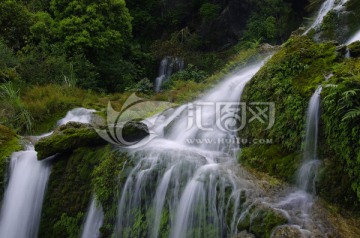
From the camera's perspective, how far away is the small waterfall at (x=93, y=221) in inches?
257

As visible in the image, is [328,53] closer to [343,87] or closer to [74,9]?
[343,87]

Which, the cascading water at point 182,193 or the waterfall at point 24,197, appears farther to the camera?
the waterfall at point 24,197

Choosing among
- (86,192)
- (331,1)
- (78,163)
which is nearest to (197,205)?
(86,192)

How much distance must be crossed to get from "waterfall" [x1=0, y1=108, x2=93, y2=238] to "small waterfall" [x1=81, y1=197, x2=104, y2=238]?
51.4 inches

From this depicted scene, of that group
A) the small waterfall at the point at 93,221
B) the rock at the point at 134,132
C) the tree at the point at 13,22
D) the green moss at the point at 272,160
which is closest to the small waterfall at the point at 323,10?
the green moss at the point at 272,160

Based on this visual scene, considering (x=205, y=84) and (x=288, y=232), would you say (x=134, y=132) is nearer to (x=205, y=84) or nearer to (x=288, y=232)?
(x=288, y=232)

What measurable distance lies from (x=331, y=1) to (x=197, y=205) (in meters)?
10.9

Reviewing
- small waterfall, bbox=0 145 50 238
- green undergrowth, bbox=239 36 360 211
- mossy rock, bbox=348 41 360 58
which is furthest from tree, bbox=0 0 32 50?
mossy rock, bbox=348 41 360 58

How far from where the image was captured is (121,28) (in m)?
18.0

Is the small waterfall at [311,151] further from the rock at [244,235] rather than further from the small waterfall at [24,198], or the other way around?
the small waterfall at [24,198]

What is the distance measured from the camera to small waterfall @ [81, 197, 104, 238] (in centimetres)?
652

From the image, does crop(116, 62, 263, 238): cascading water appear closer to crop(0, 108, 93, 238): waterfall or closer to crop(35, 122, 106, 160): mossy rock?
crop(35, 122, 106, 160): mossy rock

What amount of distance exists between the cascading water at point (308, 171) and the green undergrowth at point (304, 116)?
95 millimetres

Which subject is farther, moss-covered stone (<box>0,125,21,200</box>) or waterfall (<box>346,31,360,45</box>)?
waterfall (<box>346,31,360,45</box>)
